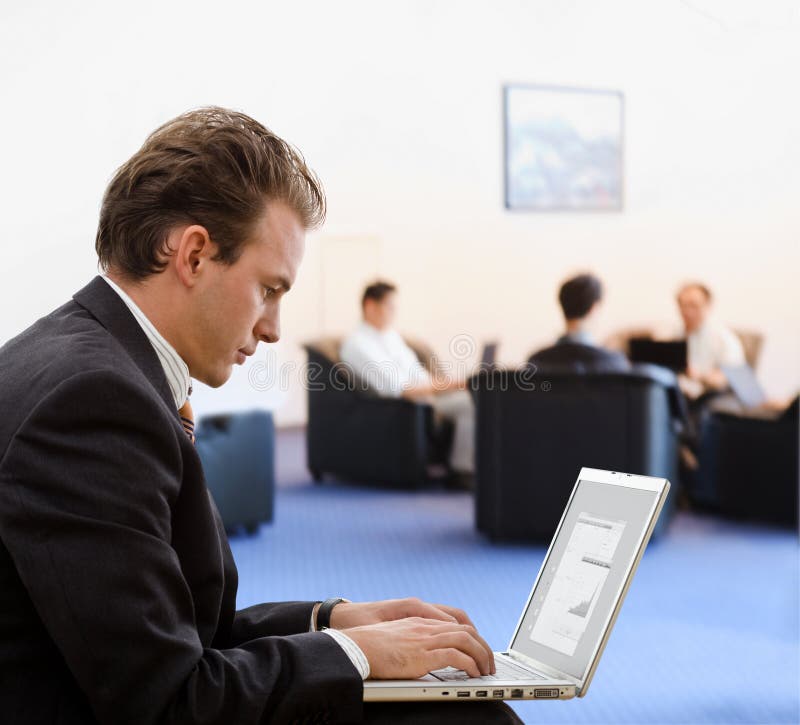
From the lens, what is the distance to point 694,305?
6.09 meters

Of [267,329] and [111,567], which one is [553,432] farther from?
[111,567]

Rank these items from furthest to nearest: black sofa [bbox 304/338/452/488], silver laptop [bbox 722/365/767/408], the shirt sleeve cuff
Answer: black sofa [bbox 304/338/452/488] → silver laptop [bbox 722/365/767/408] → the shirt sleeve cuff

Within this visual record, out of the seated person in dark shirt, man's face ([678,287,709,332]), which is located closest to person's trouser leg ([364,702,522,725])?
the seated person in dark shirt

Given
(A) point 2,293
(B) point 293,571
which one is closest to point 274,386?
(B) point 293,571

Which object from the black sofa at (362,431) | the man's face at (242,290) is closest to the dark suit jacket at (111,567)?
the man's face at (242,290)

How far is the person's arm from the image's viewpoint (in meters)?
0.94

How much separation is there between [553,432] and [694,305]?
1.95m

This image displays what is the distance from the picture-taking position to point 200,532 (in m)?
1.09

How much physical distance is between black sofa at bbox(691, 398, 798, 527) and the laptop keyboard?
13.1 feet

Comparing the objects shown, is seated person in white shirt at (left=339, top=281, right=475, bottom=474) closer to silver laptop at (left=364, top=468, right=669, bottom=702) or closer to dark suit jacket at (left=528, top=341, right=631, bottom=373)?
dark suit jacket at (left=528, top=341, right=631, bottom=373)

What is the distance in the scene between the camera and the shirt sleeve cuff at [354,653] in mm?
1094

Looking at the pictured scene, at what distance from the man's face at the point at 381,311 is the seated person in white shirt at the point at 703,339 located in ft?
5.67

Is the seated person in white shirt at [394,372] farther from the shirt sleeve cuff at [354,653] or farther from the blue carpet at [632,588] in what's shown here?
the shirt sleeve cuff at [354,653]

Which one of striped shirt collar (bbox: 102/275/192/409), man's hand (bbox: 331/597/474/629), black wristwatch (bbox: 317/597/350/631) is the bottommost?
black wristwatch (bbox: 317/597/350/631)
